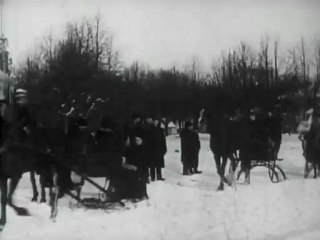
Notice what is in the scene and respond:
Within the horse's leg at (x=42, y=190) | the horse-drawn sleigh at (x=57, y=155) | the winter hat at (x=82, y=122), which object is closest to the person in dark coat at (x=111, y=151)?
the horse-drawn sleigh at (x=57, y=155)

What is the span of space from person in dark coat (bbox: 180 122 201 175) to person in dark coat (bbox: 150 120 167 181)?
0.13m

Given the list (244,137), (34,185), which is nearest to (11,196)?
(34,185)

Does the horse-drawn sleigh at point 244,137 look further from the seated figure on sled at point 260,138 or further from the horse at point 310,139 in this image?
the horse at point 310,139

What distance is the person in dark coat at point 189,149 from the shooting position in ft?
9.65

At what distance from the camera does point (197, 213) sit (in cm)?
313

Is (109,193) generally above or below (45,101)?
below

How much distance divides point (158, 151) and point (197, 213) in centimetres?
52

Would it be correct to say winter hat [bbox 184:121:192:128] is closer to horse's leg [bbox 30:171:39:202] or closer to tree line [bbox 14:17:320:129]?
tree line [bbox 14:17:320:129]

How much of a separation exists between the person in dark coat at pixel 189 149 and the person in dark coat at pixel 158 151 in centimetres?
13

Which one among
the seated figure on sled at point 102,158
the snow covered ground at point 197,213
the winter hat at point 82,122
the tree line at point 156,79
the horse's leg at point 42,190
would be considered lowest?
the snow covered ground at point 197,213

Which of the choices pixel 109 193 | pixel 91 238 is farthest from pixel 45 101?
pixel 91 238

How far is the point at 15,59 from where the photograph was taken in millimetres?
2809

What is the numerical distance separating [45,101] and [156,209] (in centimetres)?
104

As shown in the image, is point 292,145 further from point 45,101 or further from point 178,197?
point 45,101
